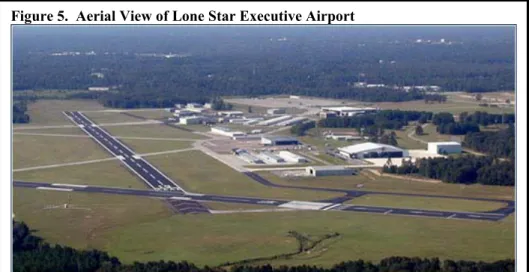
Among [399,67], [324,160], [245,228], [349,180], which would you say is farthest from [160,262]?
[399,67]

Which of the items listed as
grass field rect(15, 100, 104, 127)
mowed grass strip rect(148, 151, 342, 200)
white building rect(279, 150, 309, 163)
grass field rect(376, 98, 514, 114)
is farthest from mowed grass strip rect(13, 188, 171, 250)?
grass field rect(376, 98, 514, 114)

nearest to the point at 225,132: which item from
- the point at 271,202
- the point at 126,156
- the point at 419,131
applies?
the point at 126,156

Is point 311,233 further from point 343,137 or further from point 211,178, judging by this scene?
point 343,137

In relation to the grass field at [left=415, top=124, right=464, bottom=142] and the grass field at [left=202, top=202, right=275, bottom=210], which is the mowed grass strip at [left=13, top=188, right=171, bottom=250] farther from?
the grass field at [left=415, top=124, right=464, bottom=142]

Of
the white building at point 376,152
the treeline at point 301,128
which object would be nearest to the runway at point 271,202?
the white building at point 376,152

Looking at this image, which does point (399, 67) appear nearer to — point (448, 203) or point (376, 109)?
point (376, 109)

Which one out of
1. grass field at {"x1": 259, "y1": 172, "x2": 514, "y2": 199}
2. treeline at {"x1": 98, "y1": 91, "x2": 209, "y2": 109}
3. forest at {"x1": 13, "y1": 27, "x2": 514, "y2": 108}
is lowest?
grass field at {"x1": 259, "y1": 172, "x2": 514, "y2": 199}
